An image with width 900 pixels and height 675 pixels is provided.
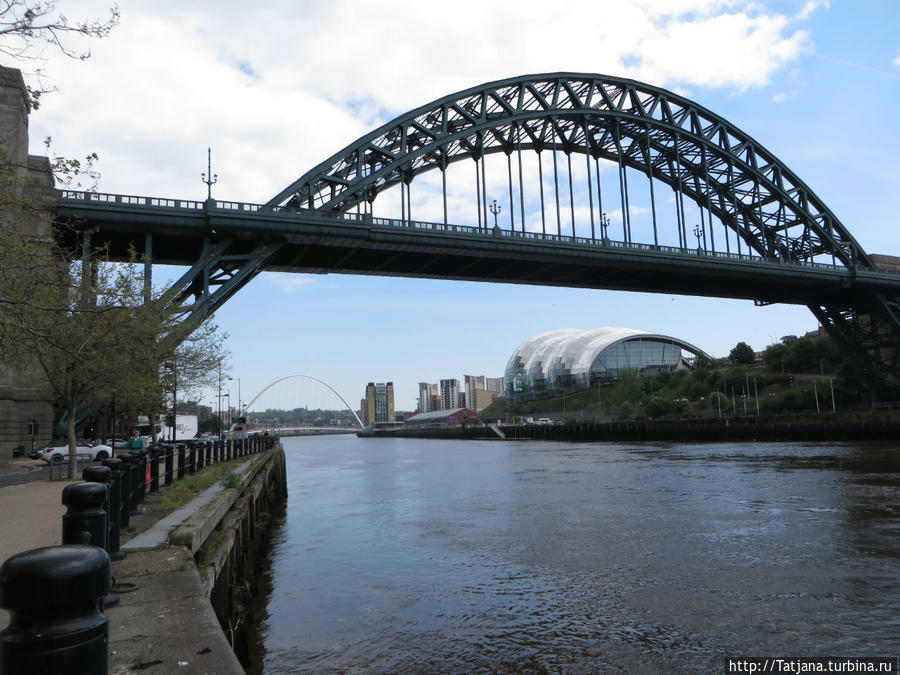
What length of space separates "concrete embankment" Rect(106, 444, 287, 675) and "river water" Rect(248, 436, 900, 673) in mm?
1309

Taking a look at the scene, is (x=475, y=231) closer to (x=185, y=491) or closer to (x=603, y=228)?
(x=603, y=228)

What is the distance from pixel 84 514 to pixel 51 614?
4.18 meters

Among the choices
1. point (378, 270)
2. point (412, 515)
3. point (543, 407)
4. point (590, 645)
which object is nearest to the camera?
point (590, 645)

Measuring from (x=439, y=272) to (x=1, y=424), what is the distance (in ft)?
103

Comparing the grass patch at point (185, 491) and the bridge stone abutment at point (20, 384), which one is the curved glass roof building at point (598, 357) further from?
the grass patch at point (185, 491)

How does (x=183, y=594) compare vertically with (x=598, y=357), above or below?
below

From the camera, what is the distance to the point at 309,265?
4697cm

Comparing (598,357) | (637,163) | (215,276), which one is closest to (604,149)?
(637,163)

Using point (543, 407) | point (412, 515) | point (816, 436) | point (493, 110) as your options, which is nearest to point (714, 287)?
point (816, 436)

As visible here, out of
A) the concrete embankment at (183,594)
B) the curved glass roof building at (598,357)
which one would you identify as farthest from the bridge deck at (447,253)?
the curved glass roof building at (598,357)

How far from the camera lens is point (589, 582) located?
1227 centimetres

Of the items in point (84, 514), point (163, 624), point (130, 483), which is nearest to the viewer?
point (163, 624)

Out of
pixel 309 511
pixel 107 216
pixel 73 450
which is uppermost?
pixel 107 216

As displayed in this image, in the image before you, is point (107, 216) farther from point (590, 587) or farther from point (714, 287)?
point (714, 287)
